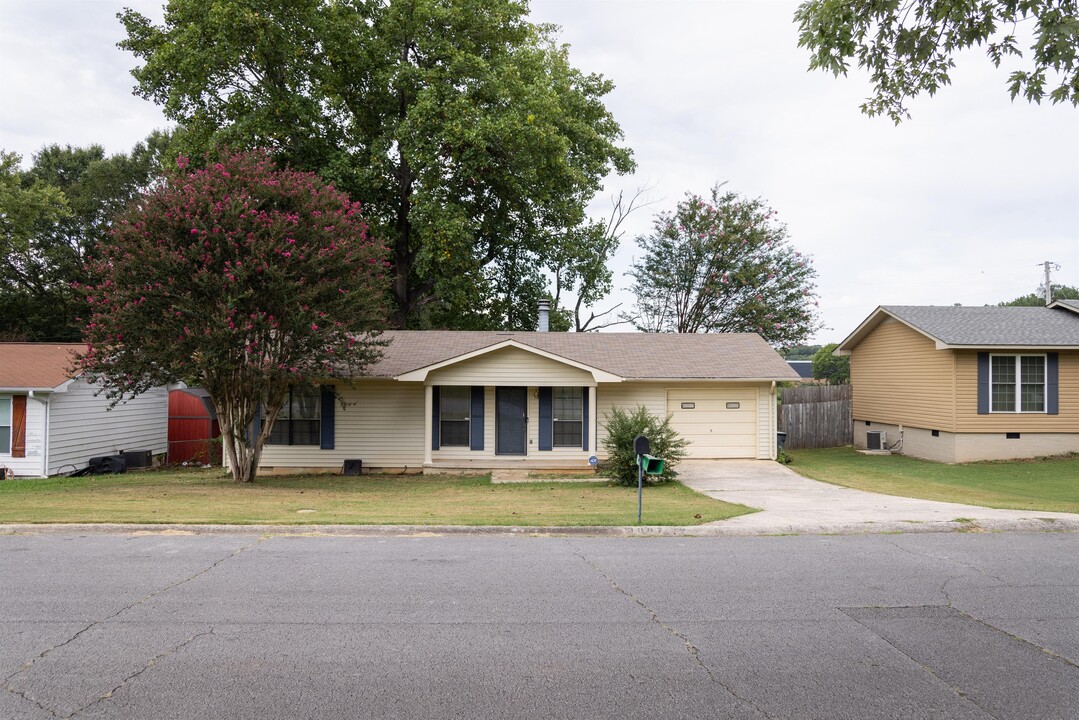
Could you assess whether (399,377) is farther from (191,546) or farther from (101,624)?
(101,624)

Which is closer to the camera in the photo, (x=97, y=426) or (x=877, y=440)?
(x=97, y=426)

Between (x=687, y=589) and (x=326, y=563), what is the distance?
13.0 ft

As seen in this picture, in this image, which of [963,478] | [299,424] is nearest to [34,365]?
[299,424]

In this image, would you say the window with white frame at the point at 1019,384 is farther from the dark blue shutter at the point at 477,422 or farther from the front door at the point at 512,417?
the dark blue shutter at the point at 477,422

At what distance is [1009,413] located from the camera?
21203mm

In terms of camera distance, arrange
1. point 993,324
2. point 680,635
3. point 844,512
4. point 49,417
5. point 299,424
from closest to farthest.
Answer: point 680,635
point 844,512
point 49,417
point 299,424
point 993,324

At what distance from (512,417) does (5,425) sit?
45.6 ft

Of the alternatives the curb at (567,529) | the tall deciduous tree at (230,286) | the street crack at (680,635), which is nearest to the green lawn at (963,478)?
the curb at (567,529)

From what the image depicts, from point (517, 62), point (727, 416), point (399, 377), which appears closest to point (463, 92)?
point (517, 62)

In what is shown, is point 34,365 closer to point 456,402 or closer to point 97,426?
point 97,426

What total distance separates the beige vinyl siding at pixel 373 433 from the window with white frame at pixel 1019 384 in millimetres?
17092

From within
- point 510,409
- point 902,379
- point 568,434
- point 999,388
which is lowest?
point 568,434

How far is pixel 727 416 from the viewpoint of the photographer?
2116cm

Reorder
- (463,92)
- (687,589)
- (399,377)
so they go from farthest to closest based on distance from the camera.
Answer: (463,92)
(399,377)
(687,589)
